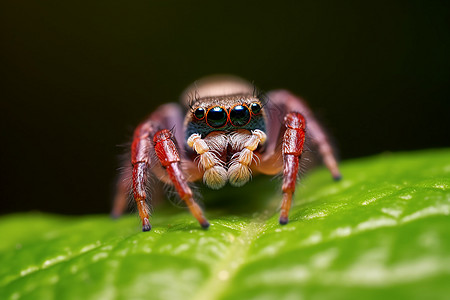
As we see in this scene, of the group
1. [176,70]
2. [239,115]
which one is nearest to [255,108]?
[239,115]

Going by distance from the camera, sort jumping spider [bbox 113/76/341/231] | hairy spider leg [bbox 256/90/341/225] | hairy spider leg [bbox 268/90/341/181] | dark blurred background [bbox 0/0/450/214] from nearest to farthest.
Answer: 1. hairy spider leg [bbox 256/90/341/225]
2. jumping spider [bbox 113/76/341/231]
3. hairy spider leg [bbox 268/90/341/181]
4. dark blurred background [bbox 0/0/450/214]

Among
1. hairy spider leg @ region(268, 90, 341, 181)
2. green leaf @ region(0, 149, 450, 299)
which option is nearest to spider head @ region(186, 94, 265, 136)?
green leaf @ region(0, 149, 450, 299)

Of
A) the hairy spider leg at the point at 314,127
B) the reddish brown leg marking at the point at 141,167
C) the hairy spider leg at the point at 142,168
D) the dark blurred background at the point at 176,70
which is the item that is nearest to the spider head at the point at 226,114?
the hairy spider leg at the point at 142,168

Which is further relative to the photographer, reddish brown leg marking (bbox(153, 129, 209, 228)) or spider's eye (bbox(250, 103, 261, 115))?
spider's eye (bbox(250, 103, 261, 115))

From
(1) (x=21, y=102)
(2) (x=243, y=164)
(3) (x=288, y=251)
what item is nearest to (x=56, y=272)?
(3) (x=288, y=251)

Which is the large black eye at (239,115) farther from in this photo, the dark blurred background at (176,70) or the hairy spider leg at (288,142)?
the dark blurred background at (176,70)

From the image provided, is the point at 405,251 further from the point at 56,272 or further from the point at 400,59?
the point at 400,59

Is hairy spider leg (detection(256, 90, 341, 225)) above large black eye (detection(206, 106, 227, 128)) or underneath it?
underneath

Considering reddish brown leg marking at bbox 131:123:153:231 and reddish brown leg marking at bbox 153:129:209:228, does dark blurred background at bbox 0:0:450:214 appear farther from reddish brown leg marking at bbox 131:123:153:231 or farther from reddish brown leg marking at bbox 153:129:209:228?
reddish brown leg marking at bbox 153:129:209:228
